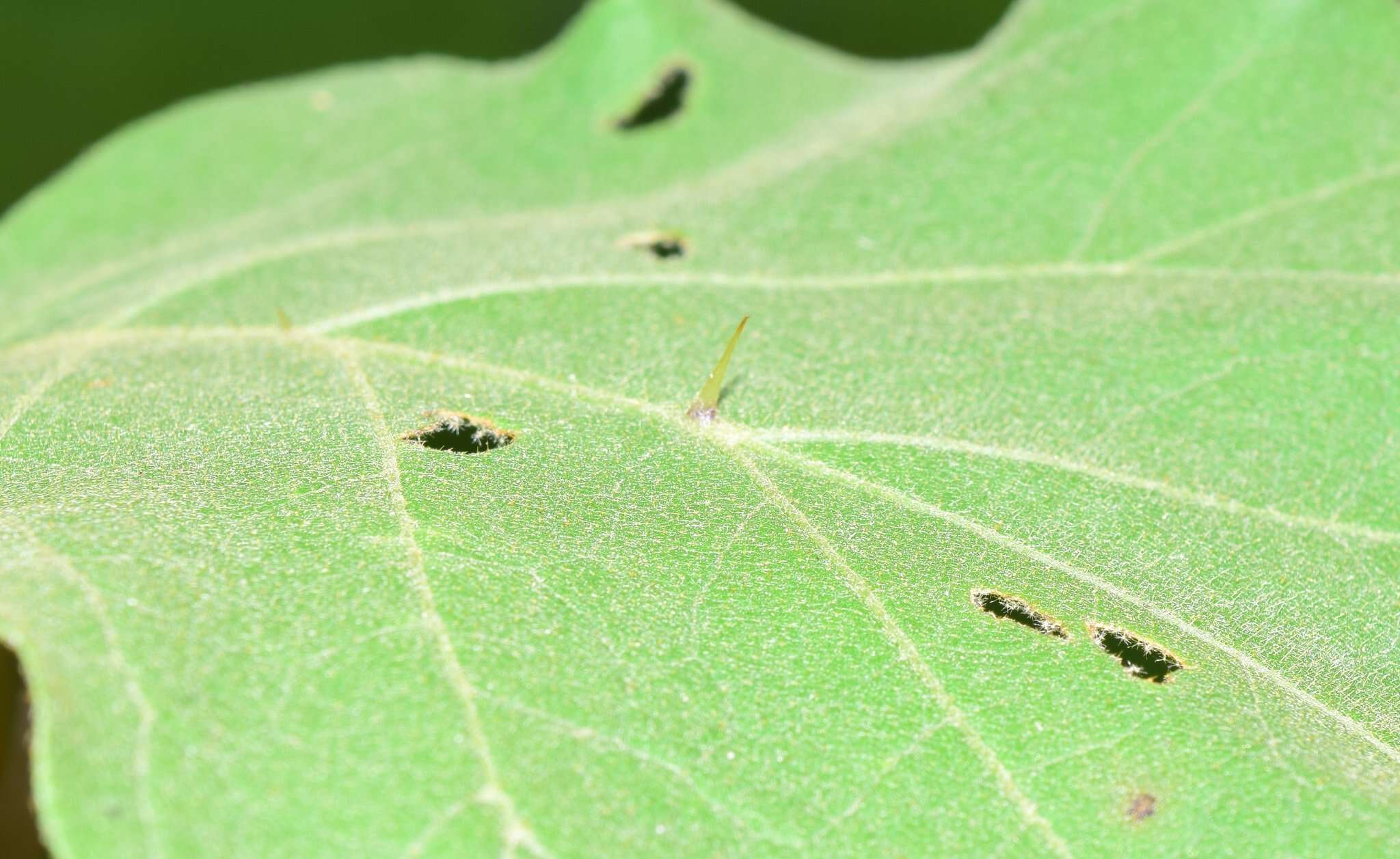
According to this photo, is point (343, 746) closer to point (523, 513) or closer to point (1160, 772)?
point (523, 513)

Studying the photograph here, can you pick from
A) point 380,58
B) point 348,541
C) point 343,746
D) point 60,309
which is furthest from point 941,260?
point 380,58

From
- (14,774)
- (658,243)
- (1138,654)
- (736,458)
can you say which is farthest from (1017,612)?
(14,774)

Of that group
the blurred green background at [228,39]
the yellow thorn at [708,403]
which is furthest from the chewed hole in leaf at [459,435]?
the blurred green background at [228,39]

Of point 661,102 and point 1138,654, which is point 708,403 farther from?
point 661,102

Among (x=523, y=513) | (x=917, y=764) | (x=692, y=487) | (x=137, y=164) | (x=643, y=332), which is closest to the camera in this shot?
(x=917, y=764)

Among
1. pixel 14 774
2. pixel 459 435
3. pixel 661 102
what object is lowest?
pixel 14 774

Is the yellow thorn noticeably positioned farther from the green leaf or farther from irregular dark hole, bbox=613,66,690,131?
irregular dark hole, bbox=613,66,690,131
